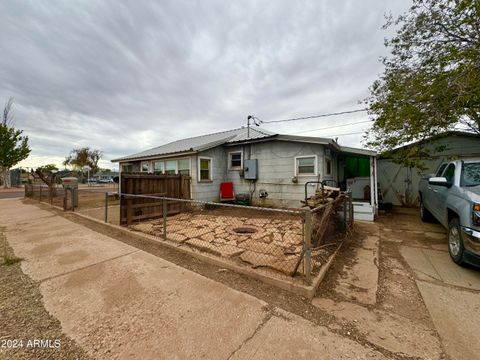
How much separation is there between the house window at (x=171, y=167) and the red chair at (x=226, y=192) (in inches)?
101

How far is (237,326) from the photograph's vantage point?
201 centimetres

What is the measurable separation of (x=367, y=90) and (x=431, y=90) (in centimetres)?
275

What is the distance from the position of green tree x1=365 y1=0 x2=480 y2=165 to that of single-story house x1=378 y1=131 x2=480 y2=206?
2675mm

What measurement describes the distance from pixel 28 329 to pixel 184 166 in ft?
25.7

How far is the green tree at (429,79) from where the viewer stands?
5.11 metres

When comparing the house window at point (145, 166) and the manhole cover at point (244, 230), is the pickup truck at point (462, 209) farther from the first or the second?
the house window at point (145, 166)

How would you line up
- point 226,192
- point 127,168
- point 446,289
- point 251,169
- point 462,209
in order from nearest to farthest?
point 446,289 → point 462,209 → point 251,169 → point 226,192 → point 127,168

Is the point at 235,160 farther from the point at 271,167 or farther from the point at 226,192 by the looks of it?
the point at 271,167

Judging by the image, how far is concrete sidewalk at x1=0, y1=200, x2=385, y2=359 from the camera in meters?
1.72

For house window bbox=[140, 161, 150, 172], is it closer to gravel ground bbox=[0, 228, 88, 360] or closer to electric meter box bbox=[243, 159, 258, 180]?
electric meter box bbox=[243, 159, 258, 180]

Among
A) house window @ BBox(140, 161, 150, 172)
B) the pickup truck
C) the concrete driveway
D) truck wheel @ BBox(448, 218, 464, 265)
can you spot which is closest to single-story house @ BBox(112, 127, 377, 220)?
house window @ BBox(140, 161, 150, 172)

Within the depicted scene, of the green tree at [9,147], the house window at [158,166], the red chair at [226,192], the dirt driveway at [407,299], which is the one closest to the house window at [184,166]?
the house window at [158,166]

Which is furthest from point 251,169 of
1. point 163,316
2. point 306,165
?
point 163,316

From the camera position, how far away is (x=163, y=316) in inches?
85.0
